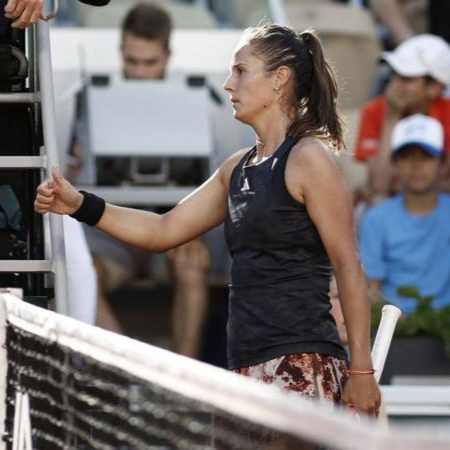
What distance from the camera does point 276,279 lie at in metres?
4.31

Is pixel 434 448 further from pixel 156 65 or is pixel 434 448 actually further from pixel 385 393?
pixel 156 65

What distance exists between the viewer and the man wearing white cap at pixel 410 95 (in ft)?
28.4

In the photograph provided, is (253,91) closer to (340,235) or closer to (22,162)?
(340,235)

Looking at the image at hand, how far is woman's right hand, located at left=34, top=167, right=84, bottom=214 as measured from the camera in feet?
14.9

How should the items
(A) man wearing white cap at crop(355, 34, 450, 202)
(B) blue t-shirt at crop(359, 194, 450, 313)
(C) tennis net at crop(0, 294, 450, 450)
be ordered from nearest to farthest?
1. (C) tennis net at crop(0, 294, 450, 450)
2. (B) blue t-shirt at crop(359, 194, 450, 313)
3. (A) man wearing white cap at crop(355, 34, 450, 202)

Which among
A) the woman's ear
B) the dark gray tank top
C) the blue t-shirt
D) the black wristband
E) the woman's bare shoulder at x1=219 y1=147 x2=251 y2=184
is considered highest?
the woman's ear

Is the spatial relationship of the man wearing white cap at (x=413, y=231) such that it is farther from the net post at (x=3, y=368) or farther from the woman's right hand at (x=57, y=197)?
the net post at (x=3, y=368)

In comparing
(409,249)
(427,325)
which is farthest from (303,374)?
(409,249)

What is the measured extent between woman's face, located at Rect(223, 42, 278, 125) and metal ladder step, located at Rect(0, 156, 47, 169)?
2.06 ft

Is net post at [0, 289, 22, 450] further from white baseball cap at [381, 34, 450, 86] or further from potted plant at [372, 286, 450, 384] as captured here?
white baseball cap at [381, 34, 450, 86]

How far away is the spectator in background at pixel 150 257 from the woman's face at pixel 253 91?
2.65m

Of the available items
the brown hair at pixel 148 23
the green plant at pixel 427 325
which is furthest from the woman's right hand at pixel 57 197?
Answer: the brown hair at pixel 148 23

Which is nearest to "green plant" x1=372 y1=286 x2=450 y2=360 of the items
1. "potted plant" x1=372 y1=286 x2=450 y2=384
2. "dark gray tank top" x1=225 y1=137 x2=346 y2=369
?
"potted plant" x1=372 y1=286 x2=450 y2=384

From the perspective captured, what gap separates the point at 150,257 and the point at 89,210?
3.28 meters
